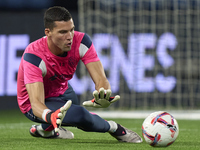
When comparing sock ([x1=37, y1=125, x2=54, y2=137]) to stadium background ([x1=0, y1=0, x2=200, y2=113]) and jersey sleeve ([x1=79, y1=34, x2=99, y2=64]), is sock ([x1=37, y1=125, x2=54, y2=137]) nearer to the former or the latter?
jersey sleeve ([x1=79, y1=34, x2=99, y2=64])

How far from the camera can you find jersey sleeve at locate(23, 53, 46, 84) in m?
3.76

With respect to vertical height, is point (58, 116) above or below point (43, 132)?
above

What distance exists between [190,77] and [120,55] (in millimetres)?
1540

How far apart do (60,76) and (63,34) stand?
0.46m

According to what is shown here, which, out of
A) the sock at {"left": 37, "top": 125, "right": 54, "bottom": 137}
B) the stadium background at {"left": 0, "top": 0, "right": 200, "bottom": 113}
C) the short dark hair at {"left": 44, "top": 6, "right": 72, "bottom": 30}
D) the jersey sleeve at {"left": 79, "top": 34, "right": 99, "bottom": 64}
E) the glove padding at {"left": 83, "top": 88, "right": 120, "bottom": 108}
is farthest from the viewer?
the stadium background at {"left": 0, "top": 0, "right": 200, "bottom": 113}

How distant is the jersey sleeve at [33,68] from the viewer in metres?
3.76

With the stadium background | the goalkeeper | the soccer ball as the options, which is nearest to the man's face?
the goalkeeper

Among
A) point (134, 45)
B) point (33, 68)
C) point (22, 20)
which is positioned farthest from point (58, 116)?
point (22, 20)

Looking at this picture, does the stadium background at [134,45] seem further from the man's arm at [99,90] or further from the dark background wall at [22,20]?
the man's arm at [99,90]

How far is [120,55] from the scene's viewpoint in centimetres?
972

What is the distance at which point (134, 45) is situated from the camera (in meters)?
9.67

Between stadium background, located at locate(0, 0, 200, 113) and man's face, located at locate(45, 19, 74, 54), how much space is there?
16.6ft

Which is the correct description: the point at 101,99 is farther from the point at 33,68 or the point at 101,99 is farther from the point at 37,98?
the point at 33,68

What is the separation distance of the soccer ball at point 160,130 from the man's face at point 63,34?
943mm
